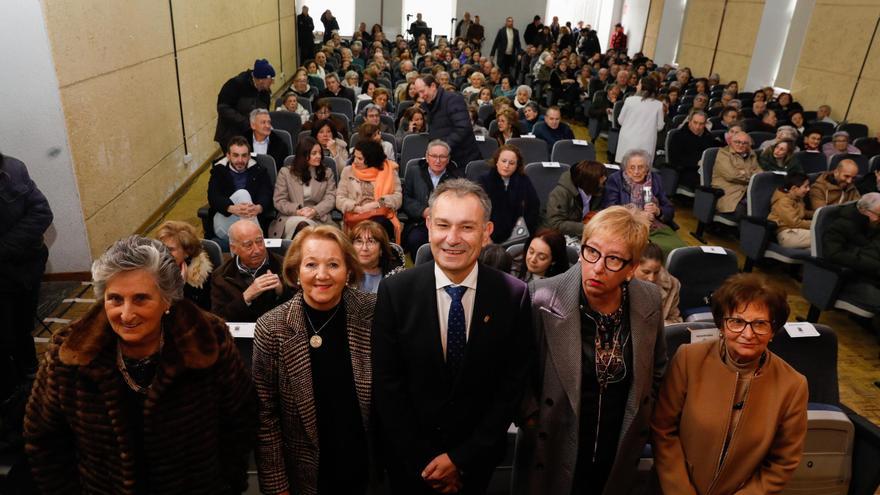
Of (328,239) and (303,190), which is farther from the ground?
A: (328,239)

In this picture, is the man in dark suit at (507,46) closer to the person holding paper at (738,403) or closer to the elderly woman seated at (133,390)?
the person holding paper at (738,403)

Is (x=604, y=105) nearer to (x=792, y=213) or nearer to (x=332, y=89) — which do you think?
(x=332, y=89)

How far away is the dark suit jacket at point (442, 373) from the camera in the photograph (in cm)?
162

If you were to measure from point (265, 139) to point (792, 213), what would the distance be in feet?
15.6

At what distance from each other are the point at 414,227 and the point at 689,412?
9.28ft

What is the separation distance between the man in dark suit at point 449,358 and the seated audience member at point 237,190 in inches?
106

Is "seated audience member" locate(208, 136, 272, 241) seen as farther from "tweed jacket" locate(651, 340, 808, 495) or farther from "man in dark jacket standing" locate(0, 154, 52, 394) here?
"tweed jacket" locate(651, 340, 808, 495)

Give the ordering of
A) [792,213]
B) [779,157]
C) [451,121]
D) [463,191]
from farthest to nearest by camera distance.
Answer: [779,157] < [451,121] < [792,213] < [463,191]

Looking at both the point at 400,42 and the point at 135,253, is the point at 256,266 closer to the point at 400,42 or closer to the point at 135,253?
the point at 135,253

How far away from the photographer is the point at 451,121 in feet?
15.9

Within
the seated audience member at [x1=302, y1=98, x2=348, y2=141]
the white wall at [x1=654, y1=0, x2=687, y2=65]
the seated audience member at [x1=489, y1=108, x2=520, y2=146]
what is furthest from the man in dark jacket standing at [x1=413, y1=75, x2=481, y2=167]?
the white wall at [x1=654, y1=0, x2=687, y2=65]

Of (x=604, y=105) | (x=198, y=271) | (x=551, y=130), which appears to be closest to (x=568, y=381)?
(x=198, y=271)

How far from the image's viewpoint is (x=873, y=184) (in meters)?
5.47

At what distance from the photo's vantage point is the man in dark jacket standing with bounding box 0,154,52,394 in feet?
9.09
